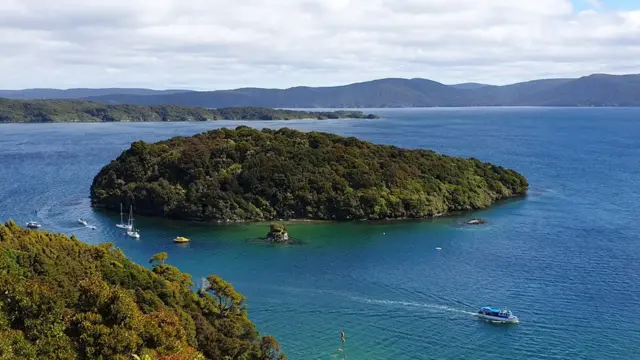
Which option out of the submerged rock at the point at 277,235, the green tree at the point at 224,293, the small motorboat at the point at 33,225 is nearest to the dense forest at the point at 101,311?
the green tree at the point at 224,293

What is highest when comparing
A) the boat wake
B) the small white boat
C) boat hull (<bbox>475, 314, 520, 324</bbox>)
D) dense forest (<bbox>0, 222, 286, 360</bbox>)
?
dense forest (<bbox>0, 222, 286, 360</bbox>)

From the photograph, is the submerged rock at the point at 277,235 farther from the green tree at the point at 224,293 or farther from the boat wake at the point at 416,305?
the green tree at the point at 224,293

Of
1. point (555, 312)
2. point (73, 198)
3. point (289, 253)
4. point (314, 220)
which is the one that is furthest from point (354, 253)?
point (73, 198)

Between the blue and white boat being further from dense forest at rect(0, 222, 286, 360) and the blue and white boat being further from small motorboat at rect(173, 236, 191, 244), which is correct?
small motorboat at rect(173, 236, 191, 244)

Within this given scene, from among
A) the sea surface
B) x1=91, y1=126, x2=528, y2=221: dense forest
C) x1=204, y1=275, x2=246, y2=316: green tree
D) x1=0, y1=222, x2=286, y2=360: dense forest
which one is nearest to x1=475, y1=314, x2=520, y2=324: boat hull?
the sea surface

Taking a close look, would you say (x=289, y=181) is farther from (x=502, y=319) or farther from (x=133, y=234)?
(x=502, y=319)

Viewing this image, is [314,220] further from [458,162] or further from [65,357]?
[65,357]

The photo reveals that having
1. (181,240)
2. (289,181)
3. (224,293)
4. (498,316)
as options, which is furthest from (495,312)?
(289,181)

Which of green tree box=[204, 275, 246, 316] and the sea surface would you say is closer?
green tree box=[204, 275, 246, 316]
